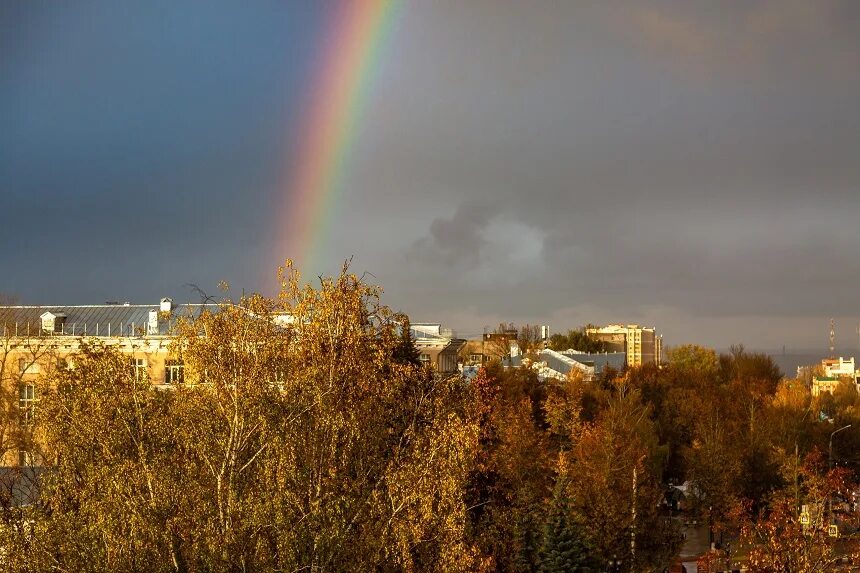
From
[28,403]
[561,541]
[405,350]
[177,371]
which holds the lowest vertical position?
[561,541]

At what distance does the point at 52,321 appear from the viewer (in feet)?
308

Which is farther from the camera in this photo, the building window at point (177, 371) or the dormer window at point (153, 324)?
the dormer window at point (153, 324)

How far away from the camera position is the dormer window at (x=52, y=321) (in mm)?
92312

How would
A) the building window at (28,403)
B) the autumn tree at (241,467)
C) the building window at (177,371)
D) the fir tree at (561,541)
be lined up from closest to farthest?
the autumn tree at (241,467) < the building window at (177,371) < the building window at (28,403) < the fir tree at (561,541)

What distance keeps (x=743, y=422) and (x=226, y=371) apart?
6045 cm

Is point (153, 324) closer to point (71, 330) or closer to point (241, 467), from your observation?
point (71, 330)

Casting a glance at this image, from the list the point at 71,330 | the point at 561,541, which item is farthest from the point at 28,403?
the point at 71,330

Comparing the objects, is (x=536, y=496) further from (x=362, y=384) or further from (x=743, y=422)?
(x=743, y=422)

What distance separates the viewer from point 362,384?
107 feet

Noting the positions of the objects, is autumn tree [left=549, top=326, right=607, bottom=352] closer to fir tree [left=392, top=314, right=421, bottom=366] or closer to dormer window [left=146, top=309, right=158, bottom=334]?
dormer window [left=146, top=309, right=158, bottom=334]

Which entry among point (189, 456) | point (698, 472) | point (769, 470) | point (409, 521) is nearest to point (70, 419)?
point (189, 456)

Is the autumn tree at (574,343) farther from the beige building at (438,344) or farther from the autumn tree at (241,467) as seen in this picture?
the autumn tree at (241,467)

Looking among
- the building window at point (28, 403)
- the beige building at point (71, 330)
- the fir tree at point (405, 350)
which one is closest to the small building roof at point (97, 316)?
the beige building at point (71, 330)

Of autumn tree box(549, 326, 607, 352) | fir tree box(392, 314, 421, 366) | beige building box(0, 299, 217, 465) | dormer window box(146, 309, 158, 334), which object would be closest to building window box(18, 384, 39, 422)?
beige building box(0, 299, 217, 465)
